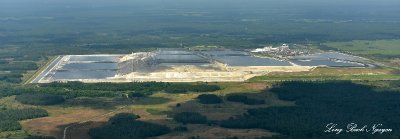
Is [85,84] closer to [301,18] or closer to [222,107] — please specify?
[222,107]

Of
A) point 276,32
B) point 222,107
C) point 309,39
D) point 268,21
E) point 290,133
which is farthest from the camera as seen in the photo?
point 268,21

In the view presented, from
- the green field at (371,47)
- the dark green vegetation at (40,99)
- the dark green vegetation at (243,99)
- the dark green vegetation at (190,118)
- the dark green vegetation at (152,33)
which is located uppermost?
the dark green vegetation at (152,33)

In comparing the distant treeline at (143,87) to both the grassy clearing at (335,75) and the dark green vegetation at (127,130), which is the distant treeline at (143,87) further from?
the dark green vegetation at (127,130)

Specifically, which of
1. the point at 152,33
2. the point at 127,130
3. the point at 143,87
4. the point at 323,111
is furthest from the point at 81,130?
the point at 152,33

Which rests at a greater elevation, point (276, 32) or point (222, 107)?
point (276, 32)

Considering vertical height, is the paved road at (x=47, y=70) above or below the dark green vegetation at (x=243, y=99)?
above

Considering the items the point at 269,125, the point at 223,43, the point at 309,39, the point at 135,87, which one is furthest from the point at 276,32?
the point at 269,125

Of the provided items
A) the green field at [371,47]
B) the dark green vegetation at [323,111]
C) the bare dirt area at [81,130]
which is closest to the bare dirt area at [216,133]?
the dark green vegetation at [323,111]
